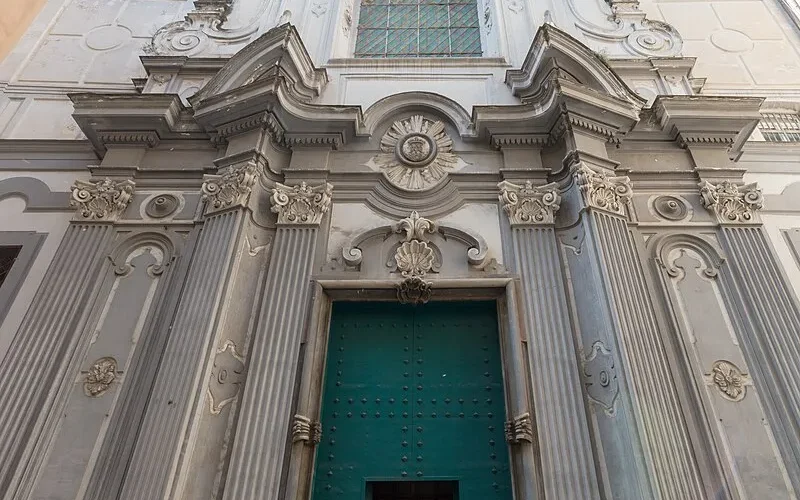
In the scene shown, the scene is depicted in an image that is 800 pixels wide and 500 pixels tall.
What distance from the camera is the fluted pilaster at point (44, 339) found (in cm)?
626

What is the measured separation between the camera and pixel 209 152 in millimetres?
8484

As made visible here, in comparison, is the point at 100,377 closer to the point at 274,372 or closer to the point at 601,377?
the point at 274,372

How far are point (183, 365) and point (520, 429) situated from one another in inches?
127

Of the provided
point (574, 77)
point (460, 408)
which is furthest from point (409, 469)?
point (574, 77)

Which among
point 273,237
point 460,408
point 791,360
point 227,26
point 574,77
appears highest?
point 227,26

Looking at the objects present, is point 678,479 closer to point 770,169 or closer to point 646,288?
point 646,288

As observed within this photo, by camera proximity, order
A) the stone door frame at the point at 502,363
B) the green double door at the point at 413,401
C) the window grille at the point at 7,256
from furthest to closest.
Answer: the window grille at the point at 7,256 → the green double door at the point at 413,401 → the stone door frame at the point at 502,363

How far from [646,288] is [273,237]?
4166mm

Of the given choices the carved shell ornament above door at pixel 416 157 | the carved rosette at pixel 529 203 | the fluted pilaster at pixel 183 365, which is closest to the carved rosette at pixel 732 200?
the carved rosette at pixel 529 203

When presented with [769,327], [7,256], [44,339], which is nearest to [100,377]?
[44,339]

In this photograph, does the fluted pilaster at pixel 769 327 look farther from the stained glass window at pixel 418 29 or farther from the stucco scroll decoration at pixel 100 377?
the stucco scroll decoration at pixel 100 377

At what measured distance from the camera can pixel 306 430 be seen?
604cm

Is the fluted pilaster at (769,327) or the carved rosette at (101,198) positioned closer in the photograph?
the fluted pilaster at (769,327)

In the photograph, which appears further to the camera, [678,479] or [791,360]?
[791,360]
